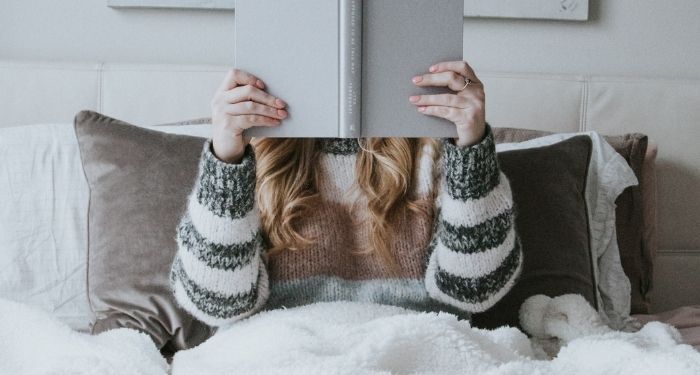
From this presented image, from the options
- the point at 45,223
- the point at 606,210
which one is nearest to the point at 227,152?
the point at 45,223

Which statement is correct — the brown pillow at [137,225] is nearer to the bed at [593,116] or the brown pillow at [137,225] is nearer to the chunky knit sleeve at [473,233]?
the bed at [593,116]

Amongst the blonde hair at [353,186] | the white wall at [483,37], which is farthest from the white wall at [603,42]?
the blonde hair at [353,186]

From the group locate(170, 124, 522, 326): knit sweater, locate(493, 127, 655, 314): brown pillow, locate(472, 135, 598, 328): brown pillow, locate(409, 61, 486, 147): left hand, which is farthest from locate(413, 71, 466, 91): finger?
locate(493, 127, 655, 314): brown pillow

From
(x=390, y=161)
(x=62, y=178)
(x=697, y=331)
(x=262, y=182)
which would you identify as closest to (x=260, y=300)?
(x=262, y=182)

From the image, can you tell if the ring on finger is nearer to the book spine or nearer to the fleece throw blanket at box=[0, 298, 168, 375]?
the book spine

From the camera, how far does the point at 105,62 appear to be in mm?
1698

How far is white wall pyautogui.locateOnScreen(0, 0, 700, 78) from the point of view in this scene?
174 centimetres

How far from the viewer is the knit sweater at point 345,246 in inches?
41.1

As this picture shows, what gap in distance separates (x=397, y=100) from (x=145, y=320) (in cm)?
56

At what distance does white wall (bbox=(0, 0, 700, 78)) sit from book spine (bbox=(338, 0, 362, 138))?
0.89 metres

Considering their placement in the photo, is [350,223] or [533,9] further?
[533,9]

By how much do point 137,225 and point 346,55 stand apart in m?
0.51

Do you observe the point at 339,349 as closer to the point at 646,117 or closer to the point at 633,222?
the point at 633,222

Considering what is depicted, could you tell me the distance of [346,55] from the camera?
941 mm
